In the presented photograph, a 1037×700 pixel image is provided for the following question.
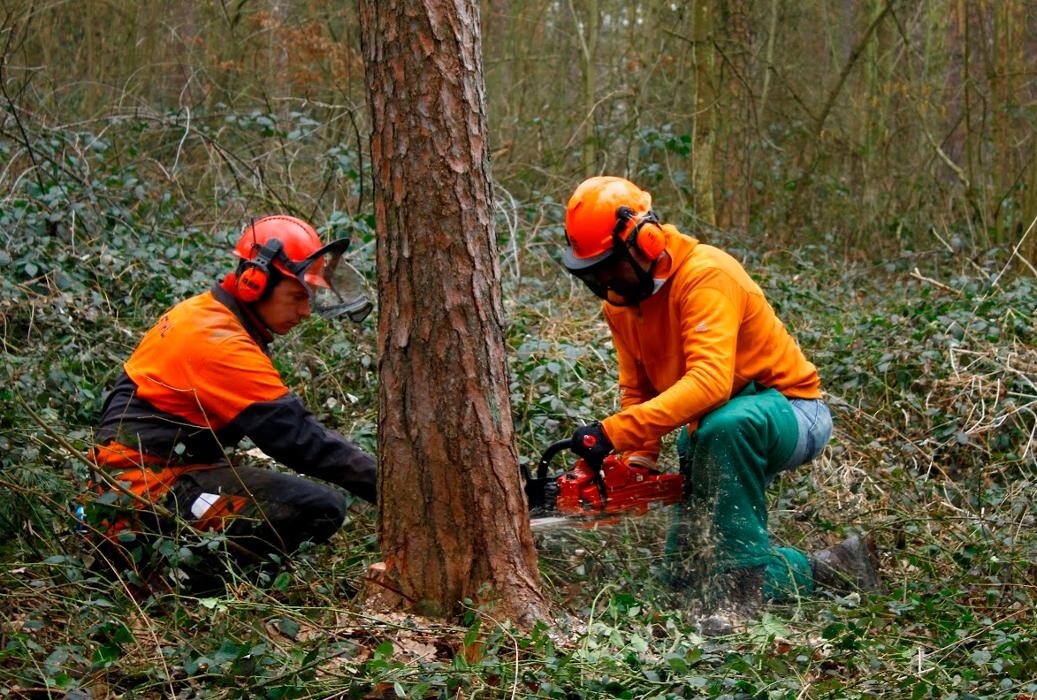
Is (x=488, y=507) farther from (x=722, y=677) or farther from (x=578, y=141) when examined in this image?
(x=578, y=141)

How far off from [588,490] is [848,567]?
1.37m

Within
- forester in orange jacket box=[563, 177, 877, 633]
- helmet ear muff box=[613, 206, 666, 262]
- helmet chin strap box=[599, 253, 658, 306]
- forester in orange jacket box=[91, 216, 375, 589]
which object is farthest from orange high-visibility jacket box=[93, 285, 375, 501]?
helmet ear muff box=[613, 206, 666, 262]

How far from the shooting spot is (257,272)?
458cm

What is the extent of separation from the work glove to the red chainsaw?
0.13 ft

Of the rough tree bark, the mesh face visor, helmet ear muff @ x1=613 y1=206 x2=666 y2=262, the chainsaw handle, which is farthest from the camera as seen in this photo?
the mesh face visor

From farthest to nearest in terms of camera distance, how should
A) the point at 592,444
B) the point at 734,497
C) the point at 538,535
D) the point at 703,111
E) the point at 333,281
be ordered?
the point at 703,111 → the point at 333,281 → the point at 734,497 → the point at 538,535 → the point at 592,444

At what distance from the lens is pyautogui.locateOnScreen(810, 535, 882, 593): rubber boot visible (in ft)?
16.1

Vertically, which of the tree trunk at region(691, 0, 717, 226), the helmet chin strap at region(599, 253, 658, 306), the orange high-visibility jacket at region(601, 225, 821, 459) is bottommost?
the orange high-visibility jacket at region(601, 225, 821, 459)

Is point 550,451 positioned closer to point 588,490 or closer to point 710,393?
point 588,490

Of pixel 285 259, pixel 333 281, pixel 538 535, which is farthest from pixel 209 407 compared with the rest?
pixel 538 535

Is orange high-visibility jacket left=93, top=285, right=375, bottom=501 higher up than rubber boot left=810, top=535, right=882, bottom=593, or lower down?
higher up

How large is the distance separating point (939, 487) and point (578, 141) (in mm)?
6253

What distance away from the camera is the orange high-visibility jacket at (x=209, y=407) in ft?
14.6

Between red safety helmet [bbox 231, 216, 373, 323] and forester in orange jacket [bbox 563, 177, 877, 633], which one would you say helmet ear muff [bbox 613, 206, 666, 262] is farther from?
red safety helmet [bbox 231, 216, 373, 323]
